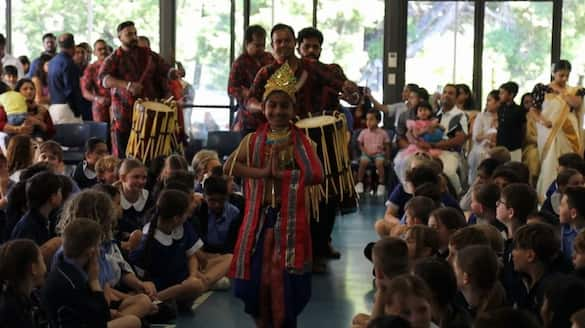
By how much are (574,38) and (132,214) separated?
30.4 ft

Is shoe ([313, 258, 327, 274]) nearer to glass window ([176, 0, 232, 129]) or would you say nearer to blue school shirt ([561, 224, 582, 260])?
blue school shirt ([561, 224, 582, 260])

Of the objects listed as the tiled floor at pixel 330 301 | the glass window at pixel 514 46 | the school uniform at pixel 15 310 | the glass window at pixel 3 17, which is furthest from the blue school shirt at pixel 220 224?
the glass window at pixel 3 17

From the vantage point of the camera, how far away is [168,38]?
46.8ft

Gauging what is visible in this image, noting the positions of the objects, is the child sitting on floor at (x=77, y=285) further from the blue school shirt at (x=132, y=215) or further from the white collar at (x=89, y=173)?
the white collar at (x=89, y=173)

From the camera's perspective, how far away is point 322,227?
720 centimetres

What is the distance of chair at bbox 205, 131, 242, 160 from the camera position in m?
11.9

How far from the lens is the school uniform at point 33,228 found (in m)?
5.13

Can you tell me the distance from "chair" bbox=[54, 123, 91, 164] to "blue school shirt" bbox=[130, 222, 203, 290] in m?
4.83

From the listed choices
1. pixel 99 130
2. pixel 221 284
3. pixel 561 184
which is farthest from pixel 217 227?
pixel 99 130

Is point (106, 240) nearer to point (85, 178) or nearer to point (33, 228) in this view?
point (33, 228)

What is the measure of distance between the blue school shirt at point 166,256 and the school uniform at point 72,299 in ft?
4.20

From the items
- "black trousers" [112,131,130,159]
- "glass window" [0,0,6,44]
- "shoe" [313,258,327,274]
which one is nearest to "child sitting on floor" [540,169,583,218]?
"shoe" [313,258,327,274]

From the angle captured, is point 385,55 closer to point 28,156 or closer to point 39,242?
point 28,156

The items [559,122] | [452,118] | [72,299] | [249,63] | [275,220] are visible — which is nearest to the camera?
[72,299]
